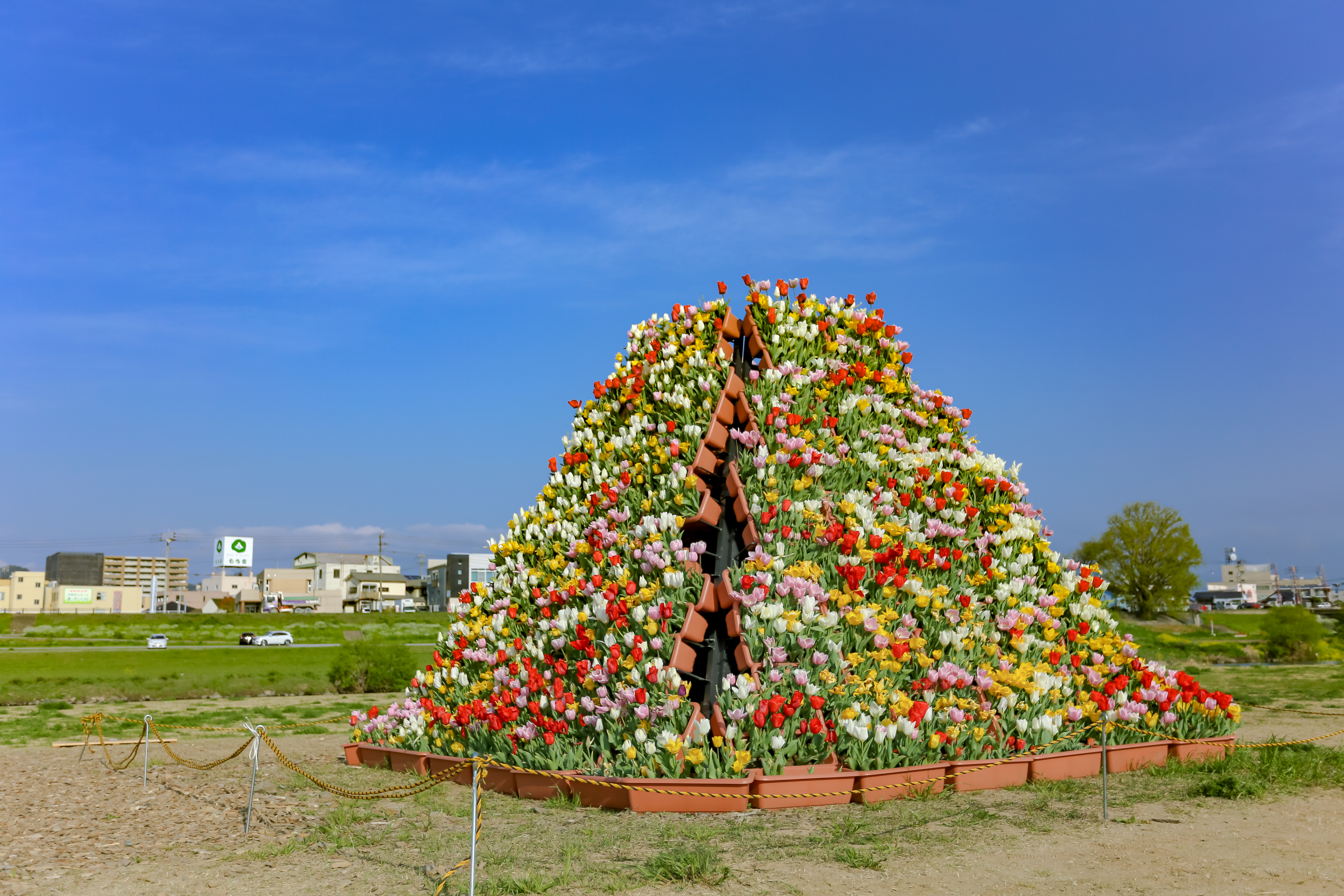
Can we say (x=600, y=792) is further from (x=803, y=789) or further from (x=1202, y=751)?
(x=1202, y=751)

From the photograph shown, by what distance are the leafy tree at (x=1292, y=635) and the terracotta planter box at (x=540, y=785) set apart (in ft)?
115

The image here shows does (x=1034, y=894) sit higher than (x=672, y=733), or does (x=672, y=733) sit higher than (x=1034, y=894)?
(x=672, y=733)

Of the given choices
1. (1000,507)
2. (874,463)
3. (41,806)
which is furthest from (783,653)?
Result: (41,806)

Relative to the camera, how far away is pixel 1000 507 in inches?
436

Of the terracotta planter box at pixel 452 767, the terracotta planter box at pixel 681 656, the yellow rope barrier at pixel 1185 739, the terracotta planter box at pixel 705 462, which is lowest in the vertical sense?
the terracotta planter box at pixel 452 767

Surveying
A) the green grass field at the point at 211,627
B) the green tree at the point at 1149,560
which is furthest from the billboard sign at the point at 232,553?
the green tree at the point at 1149,560

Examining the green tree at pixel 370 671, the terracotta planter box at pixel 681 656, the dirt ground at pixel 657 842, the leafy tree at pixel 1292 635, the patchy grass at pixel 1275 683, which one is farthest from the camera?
the leafy tree at pixel 1292 635

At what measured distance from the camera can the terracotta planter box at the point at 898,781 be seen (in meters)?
8.46

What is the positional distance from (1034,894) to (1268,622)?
3593cm

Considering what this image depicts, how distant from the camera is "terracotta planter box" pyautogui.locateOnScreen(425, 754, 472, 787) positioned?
34.7ft

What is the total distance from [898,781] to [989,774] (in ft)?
3.54

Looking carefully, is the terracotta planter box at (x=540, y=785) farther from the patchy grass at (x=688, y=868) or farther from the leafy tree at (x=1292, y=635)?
the leafy tree at (x=1292, y=635)

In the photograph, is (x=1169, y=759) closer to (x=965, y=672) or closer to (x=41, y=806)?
(x=965, y=672)

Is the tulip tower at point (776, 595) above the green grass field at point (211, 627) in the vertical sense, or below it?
above
